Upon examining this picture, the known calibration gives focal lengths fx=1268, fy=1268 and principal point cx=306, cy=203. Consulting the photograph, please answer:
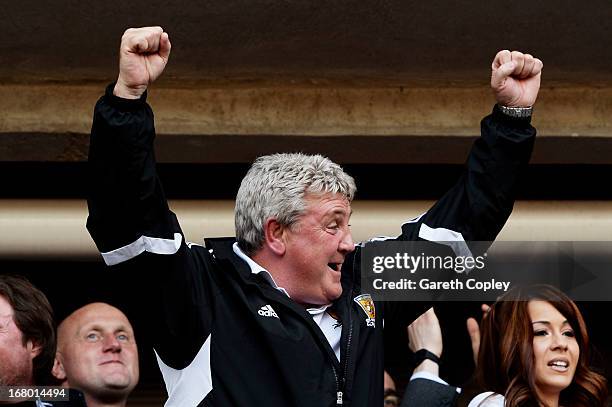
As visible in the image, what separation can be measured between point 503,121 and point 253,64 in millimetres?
1453

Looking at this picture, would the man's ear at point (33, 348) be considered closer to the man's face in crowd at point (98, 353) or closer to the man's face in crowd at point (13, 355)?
the man's face in crowd at point (13, 355)

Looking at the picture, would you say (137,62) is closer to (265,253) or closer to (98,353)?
(265,253)

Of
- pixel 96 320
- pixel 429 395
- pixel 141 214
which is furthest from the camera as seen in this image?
pixel 96 320

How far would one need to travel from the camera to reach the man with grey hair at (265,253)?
9.37ft

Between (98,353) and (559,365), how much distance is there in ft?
4.64

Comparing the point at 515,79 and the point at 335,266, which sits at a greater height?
the point at 515,79

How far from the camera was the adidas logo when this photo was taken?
298cm

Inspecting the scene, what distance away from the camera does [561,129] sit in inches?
184

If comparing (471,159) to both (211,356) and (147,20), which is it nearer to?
(211,356)

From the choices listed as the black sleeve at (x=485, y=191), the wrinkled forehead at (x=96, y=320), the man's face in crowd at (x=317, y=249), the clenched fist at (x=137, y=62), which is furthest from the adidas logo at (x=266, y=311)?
the wrinkled forehead at (x=96, y=320)

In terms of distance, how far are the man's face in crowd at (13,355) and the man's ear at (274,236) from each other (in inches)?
31.3

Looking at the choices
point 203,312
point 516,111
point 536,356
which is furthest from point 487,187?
point 203,312

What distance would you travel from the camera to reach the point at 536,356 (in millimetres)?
3488

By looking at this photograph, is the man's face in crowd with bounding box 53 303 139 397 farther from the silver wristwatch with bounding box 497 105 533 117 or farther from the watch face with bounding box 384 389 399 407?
the silver wristwatch with bounding box 497 105 533 117
